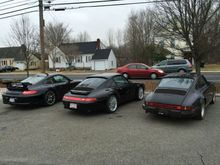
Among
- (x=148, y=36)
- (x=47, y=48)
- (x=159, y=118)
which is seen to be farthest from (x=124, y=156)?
(x=47, y=48)

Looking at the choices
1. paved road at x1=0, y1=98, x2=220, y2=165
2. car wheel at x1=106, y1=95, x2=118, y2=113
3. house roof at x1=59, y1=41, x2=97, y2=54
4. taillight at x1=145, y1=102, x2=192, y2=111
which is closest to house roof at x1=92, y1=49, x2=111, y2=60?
house roof at x1=59, y1=41, x2=97, y2=54

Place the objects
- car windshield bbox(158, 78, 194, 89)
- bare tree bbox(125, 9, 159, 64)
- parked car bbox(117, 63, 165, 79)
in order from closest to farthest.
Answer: car windshield bbox(158, 78, 194, 89) < parked car bbox(117, 63, 165, 79) < bare tree bbox(125, 9, 159, 64)

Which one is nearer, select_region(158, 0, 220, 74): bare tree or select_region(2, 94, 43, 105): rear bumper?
select_region(2, 94, 43, 105): rear bumper

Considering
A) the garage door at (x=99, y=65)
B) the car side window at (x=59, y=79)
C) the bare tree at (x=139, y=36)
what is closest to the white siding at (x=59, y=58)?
the garage door at (x=99, y=65)

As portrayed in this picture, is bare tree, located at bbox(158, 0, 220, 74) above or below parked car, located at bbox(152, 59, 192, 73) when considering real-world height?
above

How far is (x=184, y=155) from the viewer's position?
4.23m

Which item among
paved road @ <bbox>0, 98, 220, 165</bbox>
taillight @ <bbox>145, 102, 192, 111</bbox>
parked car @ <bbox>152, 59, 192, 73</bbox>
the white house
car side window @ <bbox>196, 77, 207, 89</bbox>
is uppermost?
the white house

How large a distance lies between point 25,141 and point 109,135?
81.1 inches

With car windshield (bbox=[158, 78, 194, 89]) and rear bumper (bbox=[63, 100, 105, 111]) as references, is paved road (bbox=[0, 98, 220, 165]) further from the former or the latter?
car windshield (bbox=[158, 78, 194, 89])

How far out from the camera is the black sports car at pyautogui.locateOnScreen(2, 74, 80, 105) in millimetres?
8531

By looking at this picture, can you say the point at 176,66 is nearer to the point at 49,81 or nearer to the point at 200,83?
the point at 200,83

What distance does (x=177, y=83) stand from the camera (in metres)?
7.07

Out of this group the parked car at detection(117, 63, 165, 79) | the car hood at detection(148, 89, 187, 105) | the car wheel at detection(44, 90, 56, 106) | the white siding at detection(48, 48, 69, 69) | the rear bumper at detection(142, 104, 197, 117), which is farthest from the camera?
the white siding at detection(48, 48, 69, 69)

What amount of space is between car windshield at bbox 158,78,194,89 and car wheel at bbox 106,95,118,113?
173cm
